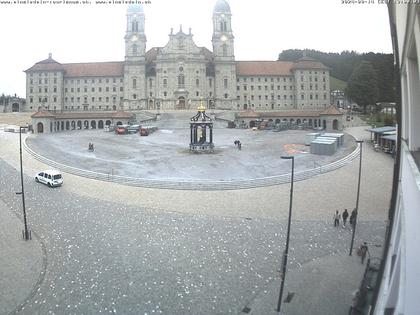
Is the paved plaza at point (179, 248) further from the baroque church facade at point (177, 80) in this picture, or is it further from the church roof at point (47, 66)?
the church roof at point (47, 66)

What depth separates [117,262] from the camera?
1795 cm

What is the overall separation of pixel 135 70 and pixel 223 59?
22.3 m

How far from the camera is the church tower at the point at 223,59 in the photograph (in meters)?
98.0

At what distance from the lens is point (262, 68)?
344 feet

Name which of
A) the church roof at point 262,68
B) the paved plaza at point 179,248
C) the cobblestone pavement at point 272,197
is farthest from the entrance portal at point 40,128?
the church roof at point 262,68

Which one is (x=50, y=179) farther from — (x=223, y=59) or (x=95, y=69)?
(x=95, y=69)

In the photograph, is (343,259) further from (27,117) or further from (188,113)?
→ (27,117)

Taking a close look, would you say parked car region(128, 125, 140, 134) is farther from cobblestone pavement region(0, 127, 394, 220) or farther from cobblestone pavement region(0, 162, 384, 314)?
cobblestone pavement region(0, 162, 384, 314)

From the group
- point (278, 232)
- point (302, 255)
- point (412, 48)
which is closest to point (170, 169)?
point (278, 232)

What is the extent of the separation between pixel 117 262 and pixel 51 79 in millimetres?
91726

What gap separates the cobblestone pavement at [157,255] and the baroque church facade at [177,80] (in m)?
71.6

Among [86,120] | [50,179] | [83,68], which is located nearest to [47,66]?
[83,68]

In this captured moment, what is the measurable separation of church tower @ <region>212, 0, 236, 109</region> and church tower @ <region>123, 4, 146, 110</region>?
18034 mm

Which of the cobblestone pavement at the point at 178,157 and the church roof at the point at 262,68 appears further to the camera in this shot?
the church roof at the point at 262,68
